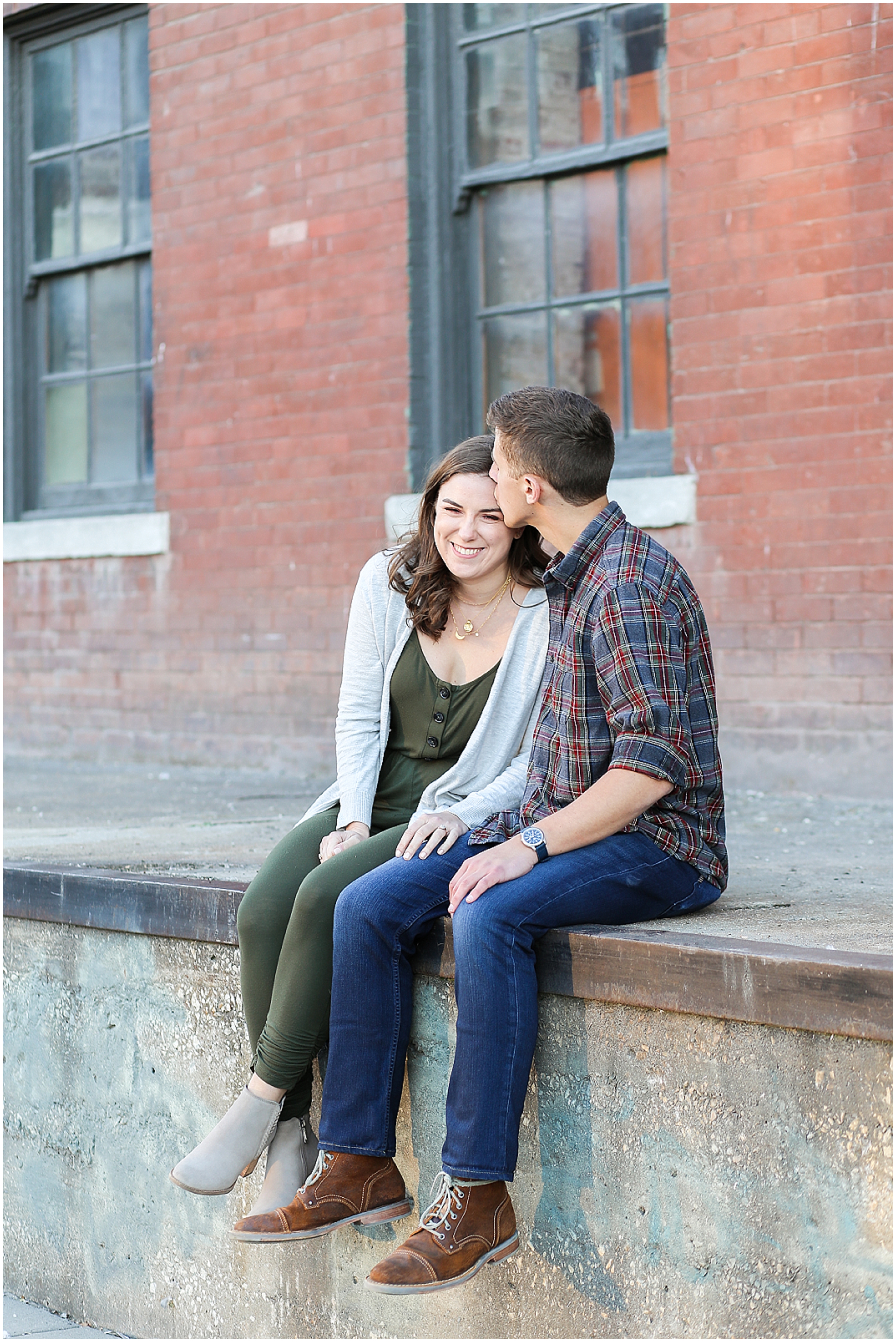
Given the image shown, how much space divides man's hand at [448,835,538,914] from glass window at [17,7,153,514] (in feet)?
18.8

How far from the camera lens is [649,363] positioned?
649cm

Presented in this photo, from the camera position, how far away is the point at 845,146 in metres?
5.57

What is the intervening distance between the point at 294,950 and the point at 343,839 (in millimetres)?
312

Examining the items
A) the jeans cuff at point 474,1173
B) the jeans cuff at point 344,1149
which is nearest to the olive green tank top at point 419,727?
the jeans cuff at point 344,1149

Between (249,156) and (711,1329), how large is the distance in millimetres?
6193

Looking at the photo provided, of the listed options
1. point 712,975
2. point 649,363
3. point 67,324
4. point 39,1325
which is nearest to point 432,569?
point 712,975

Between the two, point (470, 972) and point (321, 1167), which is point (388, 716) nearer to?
point (470, 972)

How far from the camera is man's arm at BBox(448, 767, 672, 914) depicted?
2994 mm

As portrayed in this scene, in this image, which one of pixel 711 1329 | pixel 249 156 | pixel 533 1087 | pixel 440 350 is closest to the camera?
pixel 711 1329

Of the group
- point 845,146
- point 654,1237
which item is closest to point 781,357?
point 845,146

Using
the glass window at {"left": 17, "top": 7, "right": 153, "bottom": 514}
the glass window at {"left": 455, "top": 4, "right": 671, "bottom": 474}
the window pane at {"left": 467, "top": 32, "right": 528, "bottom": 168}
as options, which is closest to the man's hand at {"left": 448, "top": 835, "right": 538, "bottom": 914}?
the glass window at {"left": 455, "top": 4, "right": 671, "bottom": 474}

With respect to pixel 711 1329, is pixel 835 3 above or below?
above

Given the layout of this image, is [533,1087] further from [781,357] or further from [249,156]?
[249,156]

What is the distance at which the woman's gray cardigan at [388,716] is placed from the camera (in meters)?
3.46
